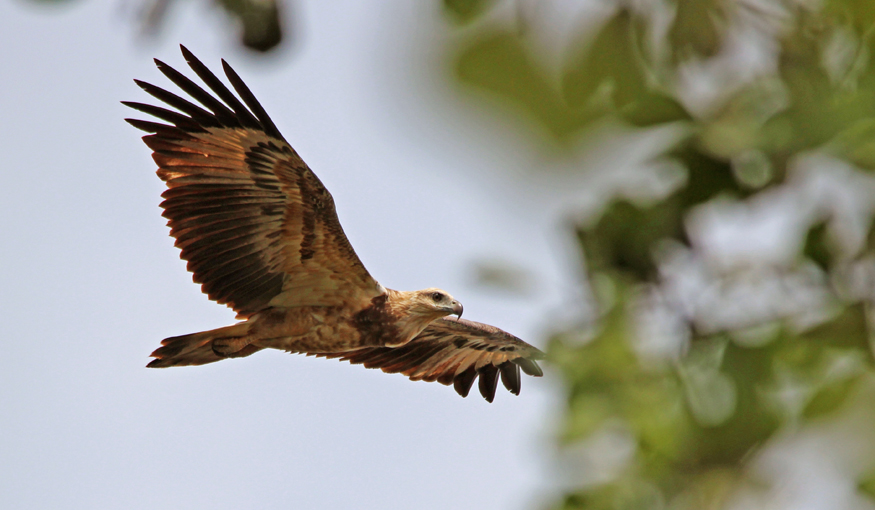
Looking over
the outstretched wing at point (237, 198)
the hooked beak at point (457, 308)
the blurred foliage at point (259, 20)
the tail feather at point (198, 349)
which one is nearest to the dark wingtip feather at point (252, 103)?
the outstretched wing at point (237, 198)

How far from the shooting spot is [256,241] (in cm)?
804

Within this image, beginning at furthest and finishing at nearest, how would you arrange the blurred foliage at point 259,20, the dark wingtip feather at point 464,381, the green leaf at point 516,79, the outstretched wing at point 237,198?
1. the dark wingtip feather at point 464,381
2. the outstretched wing at point 237,198
3. the blurred foliage at point 259,20
4. the green leaf at point 516,79

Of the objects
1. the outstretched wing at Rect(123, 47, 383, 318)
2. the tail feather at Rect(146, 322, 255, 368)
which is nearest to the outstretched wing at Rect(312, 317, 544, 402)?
the tail feather at Rect(146, 322, 255, 368)

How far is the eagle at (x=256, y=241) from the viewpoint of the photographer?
7.63 m

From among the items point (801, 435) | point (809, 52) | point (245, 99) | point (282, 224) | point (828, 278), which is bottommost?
point (801, 435)

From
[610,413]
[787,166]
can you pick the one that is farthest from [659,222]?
[610,413]

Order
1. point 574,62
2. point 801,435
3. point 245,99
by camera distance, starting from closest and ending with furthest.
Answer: point 574,62 → point 801,435 → point 245,99

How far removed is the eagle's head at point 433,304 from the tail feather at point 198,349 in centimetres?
148

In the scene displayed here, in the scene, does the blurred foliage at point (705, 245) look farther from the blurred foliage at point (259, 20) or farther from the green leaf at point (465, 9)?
the blurred foliage at point (259, 20)

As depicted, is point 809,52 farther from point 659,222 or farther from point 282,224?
point 282,224

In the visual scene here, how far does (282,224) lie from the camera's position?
808 centimetres

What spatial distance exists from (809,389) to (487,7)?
0.78 meters

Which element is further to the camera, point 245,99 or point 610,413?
point 245,99

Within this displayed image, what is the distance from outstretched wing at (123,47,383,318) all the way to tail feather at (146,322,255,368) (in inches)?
8.0
